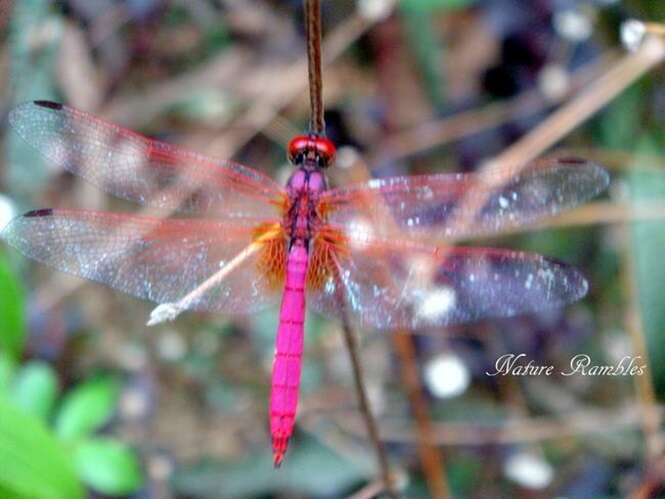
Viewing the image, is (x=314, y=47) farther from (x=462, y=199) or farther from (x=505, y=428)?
(x=505, y=428)

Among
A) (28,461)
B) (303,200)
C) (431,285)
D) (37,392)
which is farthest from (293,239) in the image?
(37,392)

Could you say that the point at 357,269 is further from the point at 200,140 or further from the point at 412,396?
the point at 200,140

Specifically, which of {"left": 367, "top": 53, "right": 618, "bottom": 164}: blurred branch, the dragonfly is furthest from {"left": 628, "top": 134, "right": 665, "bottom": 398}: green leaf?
the dragonfly

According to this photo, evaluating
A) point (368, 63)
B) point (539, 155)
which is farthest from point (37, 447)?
point (368, 63)

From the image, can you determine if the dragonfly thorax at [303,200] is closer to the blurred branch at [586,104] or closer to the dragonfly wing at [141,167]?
the dragonfly wing at [141,167]

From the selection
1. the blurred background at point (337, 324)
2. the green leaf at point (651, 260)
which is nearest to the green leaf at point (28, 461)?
the blurred background at point (337, 324)

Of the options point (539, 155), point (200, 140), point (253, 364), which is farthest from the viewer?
A: point (200, 140)
